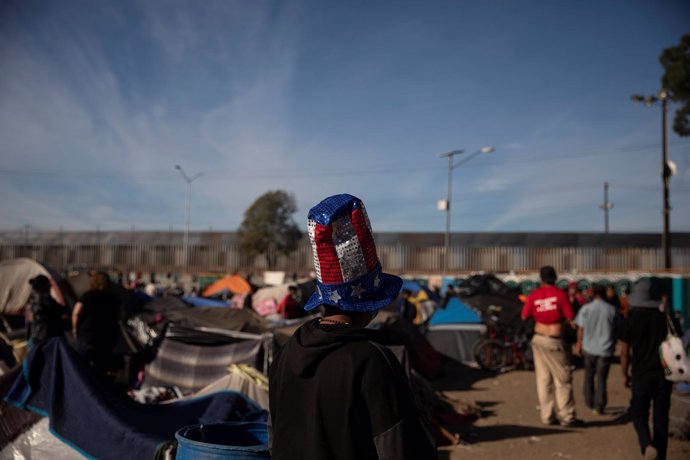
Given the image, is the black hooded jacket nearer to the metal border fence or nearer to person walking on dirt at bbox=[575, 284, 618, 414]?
person walking on dirt at bbox=[575, 284, 618, 414]

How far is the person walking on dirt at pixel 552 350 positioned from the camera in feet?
22.7

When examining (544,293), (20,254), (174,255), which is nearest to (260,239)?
(174,255)

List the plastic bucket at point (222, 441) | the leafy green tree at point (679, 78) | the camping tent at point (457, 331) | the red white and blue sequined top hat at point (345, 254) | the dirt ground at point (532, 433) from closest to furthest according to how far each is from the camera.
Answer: the red white and blue sequined top hat at point (345, 254), the plastic bucket at point (222, 441), the dirt ground at point (532, 433), the camping tent at point (457, 331), the leafy green tree at point (679, 78)

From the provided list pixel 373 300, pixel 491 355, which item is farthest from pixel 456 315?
pixel 373 300

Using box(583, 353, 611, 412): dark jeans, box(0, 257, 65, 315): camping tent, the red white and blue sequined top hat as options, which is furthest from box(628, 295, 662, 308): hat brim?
box(0, 257, 65, 315): camping tent

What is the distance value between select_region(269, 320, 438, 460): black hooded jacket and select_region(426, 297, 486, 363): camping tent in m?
11.1

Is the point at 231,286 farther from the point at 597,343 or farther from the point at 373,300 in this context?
the point at 373,300

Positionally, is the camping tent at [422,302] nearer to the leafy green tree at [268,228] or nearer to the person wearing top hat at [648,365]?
the person wearing top hat at [648,365]

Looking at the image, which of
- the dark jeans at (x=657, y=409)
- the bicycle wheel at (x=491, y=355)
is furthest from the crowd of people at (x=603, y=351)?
the bicycle wheel at (x=491, y=355)

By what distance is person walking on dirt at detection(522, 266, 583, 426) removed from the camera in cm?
691

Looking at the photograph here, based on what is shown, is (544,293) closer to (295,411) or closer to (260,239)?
(295,411)

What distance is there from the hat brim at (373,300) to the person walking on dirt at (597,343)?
699 cm

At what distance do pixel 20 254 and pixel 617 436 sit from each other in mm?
52645

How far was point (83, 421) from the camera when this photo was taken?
13.7 feet
